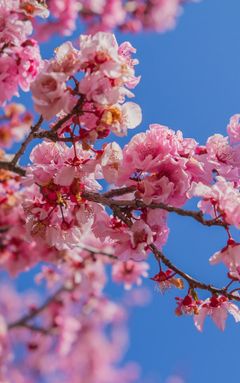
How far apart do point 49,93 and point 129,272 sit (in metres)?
5.72

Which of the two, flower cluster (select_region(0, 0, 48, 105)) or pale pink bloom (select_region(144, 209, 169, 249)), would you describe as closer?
pale pink bloom (select_region(144, 209, 169, 249))

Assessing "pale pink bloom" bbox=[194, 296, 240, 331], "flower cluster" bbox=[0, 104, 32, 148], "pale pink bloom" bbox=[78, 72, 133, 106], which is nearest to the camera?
"pale pink bloom" bbox=[78, 72, 133, 106]

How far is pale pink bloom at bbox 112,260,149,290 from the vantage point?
7449 mm

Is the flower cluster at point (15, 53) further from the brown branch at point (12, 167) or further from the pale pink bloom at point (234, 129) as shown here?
the pale pink bloom at point (234, 129)

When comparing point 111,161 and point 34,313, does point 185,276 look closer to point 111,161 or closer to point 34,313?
point 111,161

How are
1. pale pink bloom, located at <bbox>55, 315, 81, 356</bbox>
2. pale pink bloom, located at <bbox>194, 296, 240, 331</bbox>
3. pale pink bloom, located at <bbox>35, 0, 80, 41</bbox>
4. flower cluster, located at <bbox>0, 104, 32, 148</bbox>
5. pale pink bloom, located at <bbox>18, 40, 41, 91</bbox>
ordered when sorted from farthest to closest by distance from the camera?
pale pink bloom, located at <bbox>55, 315, 81, 356</bbox> < flower cluster, located at <bbox>0, 104, 32, 148</bbox> < pale pink bloom, located at <bbox>35, 0, 80, 41</bbox> < pale pink bloom, located at <bbox>194, 296, 240, 331</bbox> < pale pink bloom, located at <bbox>18, 40, 41, 91</bbox>

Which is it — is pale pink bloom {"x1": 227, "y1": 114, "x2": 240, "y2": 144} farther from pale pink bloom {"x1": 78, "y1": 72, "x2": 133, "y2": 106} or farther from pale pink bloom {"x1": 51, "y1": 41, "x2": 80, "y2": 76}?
pale pink bloom {"x1": 51, "y1": 41, "x2": 80, "y2": 76}

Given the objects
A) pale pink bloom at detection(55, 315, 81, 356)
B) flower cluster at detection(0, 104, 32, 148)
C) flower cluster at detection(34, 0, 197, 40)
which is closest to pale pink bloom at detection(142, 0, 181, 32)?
flower cluster at detection(34, 0, 197, 40)

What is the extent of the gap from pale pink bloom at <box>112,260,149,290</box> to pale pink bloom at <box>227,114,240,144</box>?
4.78m

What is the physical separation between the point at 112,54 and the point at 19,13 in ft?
2.66

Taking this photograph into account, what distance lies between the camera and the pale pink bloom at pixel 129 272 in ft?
24.4

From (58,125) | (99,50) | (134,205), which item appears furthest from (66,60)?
(134,205)

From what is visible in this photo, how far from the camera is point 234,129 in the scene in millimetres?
2758

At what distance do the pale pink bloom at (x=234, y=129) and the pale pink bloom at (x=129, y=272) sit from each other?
Result: 478 cm
